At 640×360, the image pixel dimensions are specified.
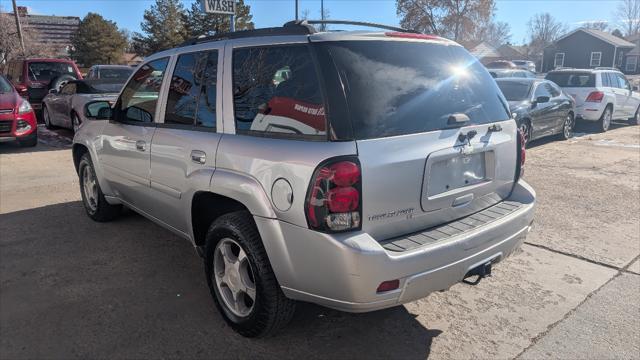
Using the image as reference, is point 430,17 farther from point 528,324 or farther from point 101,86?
point 528,324

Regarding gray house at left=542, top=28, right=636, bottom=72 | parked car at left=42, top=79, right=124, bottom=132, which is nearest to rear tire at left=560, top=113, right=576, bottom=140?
parked car at left=42, top=79, right=124, bottom=132

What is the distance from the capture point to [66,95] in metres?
11.1

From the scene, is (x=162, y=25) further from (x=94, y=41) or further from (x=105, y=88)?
(x=105, y=88)

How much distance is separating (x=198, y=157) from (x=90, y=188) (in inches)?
104

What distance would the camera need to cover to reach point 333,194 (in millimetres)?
A: 2404

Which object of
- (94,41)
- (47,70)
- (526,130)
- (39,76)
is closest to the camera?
(526,130)

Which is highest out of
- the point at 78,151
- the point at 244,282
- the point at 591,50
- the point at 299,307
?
the point at 591,50

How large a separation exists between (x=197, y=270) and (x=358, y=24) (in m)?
2.35

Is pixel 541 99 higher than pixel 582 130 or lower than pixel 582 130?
higher

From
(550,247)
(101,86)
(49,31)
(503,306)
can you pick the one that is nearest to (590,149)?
(550,247)

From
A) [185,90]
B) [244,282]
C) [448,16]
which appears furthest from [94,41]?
[244,282]

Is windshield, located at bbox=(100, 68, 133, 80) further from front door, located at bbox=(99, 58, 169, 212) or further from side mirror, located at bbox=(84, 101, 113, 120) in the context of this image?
front door, located at bbox=(99, 58, 169, 212)

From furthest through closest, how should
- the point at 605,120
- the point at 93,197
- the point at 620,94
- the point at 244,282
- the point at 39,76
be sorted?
the point at 39,76
the point at 620,94
the point at 605,120
the point at 93,197
the point at 244,282

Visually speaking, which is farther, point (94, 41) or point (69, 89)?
point (94, 41)
